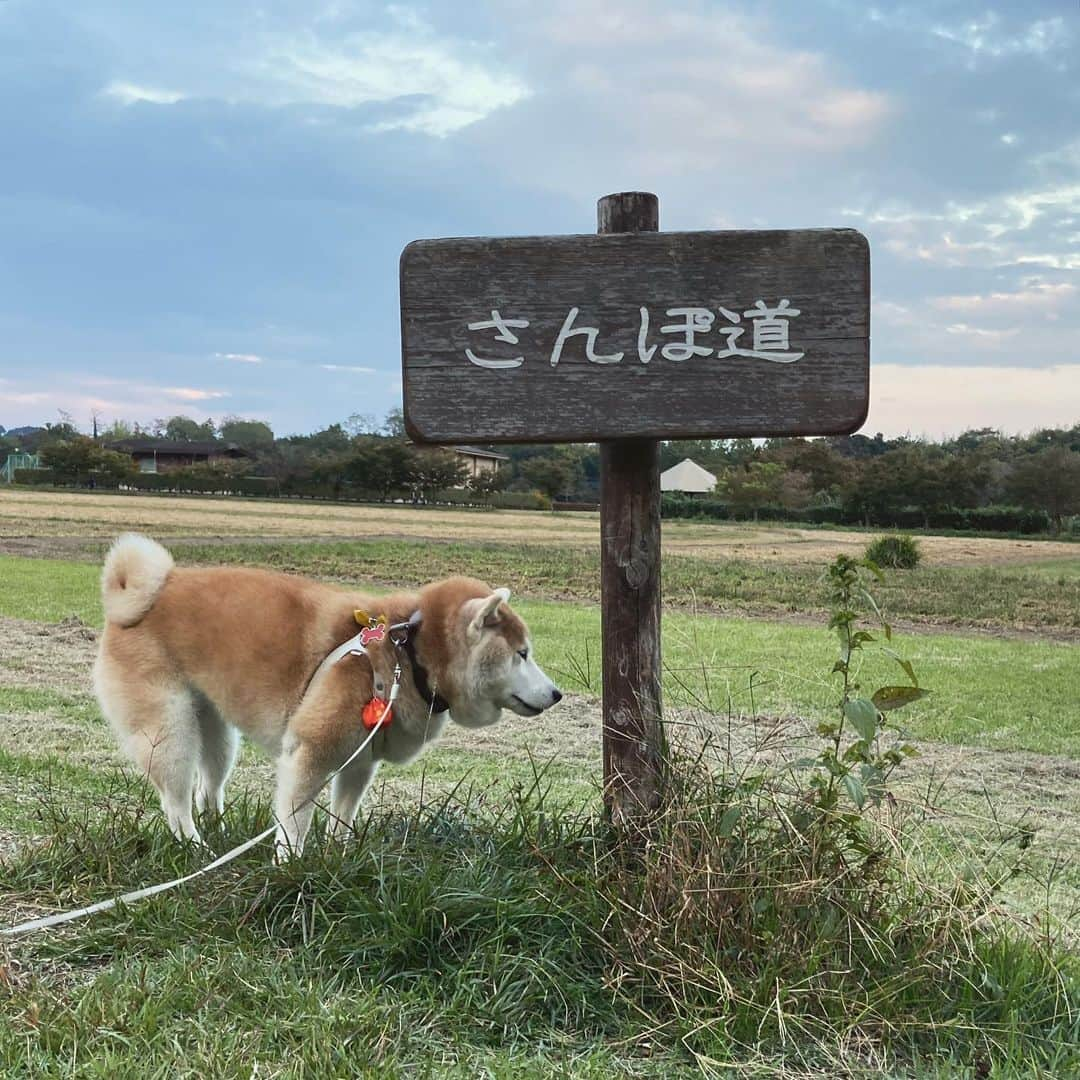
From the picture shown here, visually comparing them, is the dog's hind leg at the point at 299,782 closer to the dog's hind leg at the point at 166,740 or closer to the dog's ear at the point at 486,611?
the dog's hind leg at the point at 166,740

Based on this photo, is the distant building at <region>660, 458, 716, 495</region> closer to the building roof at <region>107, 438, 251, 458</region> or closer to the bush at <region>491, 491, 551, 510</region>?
the bush at <region>491, 491, 551, 510</region>

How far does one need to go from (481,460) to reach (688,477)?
16304 mm

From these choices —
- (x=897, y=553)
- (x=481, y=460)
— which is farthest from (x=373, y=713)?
(x=481, y=460)

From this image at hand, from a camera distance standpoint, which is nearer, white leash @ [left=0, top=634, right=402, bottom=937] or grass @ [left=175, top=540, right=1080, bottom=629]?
white leash @ [left=0, top=634, right=402, bottom=937]

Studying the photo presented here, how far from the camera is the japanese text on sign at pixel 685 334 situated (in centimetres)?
302

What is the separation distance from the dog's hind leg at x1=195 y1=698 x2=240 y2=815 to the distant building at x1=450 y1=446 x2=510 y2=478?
149 feet

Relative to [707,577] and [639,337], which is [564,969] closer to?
[639,337]

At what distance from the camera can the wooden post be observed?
126 inches

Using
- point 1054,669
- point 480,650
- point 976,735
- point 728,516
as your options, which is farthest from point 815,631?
point 728,516

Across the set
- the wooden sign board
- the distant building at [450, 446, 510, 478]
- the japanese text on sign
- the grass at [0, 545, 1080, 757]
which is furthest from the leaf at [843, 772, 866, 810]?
the distant building at [450, 446, 510, 478]

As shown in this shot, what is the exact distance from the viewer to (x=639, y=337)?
3018 mm

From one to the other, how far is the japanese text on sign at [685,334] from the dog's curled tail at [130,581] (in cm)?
200

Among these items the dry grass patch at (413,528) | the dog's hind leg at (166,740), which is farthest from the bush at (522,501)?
the dog's hind leg at (166,740)

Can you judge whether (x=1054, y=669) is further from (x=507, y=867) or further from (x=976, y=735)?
(x=507, y=867)
